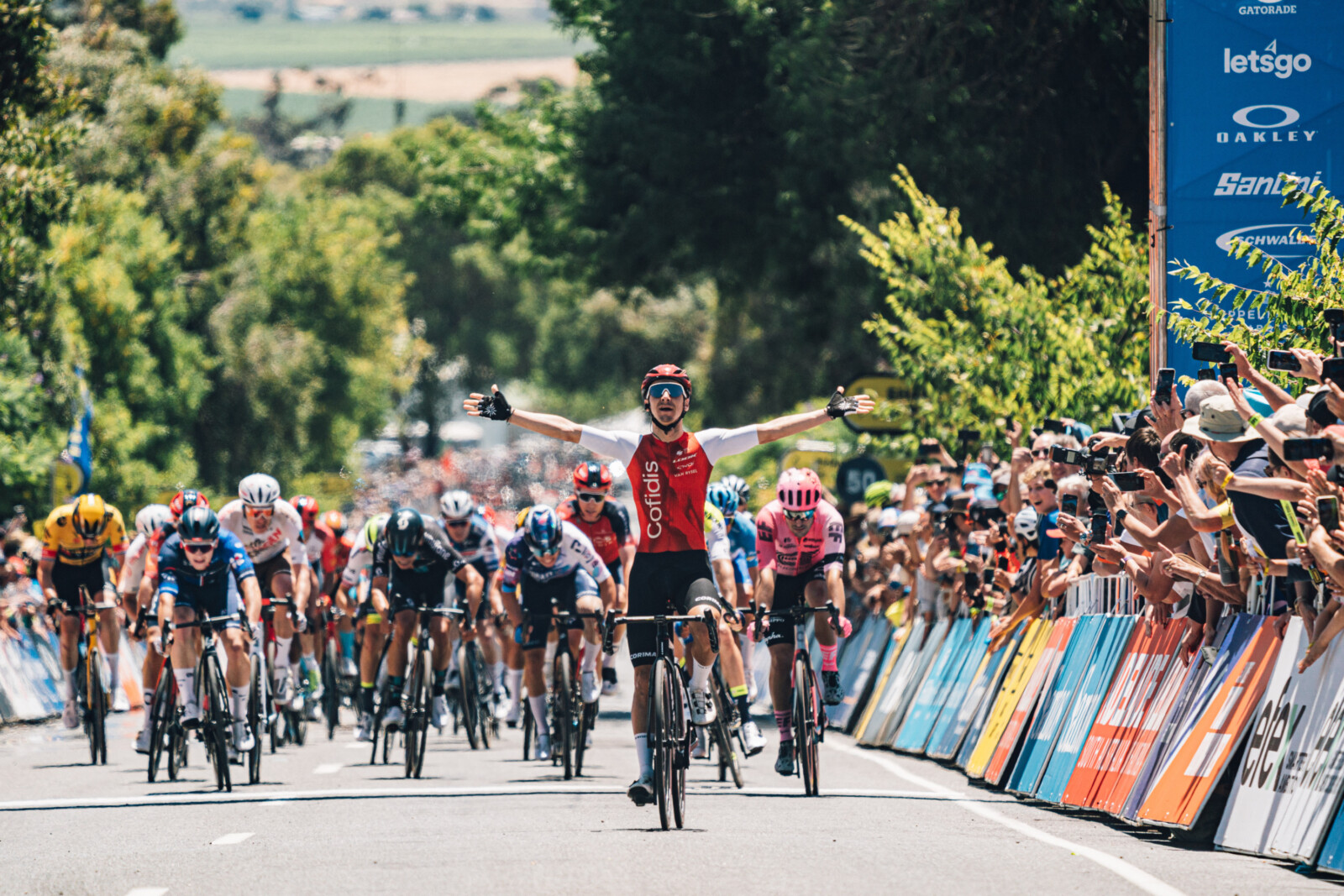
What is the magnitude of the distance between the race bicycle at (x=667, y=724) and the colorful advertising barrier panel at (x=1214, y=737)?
2.29 meters

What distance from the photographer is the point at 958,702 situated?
16.2m

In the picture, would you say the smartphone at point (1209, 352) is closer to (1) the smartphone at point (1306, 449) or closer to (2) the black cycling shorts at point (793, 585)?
(1) the smartphone at point (1306, 449)

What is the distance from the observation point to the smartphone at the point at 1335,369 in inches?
354

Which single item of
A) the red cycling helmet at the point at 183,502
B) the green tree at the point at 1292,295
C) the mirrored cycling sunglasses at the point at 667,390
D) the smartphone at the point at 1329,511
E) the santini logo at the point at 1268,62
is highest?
the santini logo at the point at 1268,62

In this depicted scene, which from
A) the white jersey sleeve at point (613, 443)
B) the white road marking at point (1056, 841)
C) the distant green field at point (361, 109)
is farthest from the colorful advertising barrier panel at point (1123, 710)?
the distant green field at point (361, 109)

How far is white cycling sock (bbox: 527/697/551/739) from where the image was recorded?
16359 millimetres

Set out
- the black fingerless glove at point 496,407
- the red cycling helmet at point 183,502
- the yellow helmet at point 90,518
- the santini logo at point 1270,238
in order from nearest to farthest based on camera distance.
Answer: the black fingerless glove at point 496,407 < the red cycling helmet at point 183,502 < the santini logo at point 1270,238 < the yellow helmet at point 90,518

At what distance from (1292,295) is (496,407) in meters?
5.08

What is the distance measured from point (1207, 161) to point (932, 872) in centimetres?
895

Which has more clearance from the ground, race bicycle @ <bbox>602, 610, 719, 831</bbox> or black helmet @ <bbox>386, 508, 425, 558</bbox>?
black helmet @ <bbox>386, 508, 425, 558</bbox>

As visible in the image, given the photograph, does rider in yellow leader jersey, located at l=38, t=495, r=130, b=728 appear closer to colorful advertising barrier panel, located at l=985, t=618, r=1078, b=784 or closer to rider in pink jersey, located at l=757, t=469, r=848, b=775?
rider in pink jersey, located at l=757, t=469, r=848, b=775

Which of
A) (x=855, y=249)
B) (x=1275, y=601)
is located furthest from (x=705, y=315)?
(x=1275, y=601)

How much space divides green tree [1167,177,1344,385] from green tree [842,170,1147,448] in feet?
22.5

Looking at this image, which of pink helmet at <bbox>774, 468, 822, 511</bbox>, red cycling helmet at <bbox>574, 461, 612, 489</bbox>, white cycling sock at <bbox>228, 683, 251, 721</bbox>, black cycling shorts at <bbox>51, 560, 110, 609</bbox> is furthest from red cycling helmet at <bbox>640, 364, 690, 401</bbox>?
black cycling shorts at <bbox>51, 560, 110, 609</bbox>
